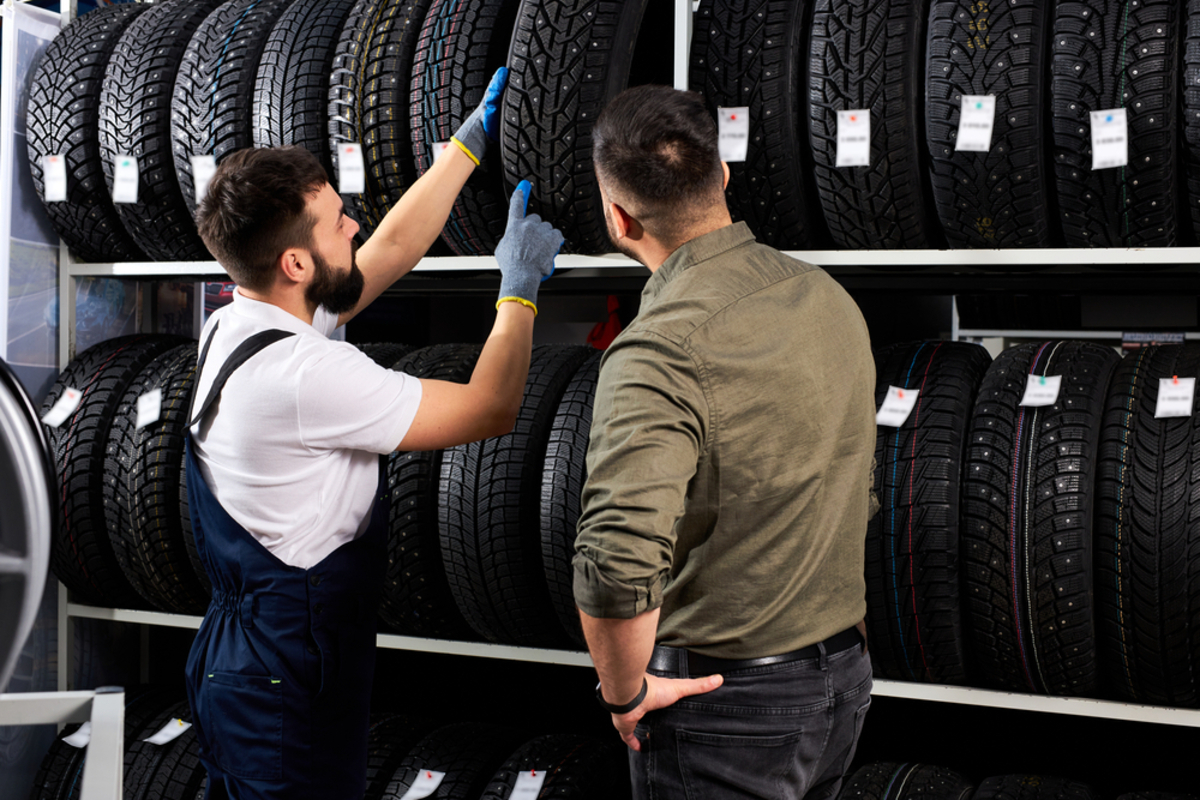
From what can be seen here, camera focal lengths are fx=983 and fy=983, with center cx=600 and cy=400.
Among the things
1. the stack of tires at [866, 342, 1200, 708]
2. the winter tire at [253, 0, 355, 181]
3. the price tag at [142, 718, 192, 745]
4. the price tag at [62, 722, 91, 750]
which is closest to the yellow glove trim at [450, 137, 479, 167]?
the winter tire at [253, 0, 355, 181]

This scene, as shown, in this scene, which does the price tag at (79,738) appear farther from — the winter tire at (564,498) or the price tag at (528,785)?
the winter tire at (564,498)

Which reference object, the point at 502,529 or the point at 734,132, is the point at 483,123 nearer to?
the point at 734,132

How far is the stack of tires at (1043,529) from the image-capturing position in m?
2.22

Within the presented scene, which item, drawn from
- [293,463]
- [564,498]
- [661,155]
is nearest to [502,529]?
[564,498]

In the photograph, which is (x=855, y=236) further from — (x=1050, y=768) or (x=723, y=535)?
(x=1050, y=768)

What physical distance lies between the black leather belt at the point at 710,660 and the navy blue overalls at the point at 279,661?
0.78 m

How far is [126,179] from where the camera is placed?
311 cm

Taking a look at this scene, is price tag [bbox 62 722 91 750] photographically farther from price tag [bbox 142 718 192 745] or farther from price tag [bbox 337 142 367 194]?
price tag [bbox 337 142 367 194]

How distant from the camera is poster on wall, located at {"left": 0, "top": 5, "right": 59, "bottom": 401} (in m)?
3.29

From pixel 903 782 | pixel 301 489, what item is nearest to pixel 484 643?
pixel 301 489

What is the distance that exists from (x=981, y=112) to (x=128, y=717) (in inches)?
129

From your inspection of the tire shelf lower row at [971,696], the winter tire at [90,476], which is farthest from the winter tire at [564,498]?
the winter tire at [90,476]

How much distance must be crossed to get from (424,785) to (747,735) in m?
1.45

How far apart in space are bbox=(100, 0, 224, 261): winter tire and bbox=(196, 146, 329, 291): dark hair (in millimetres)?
1050
